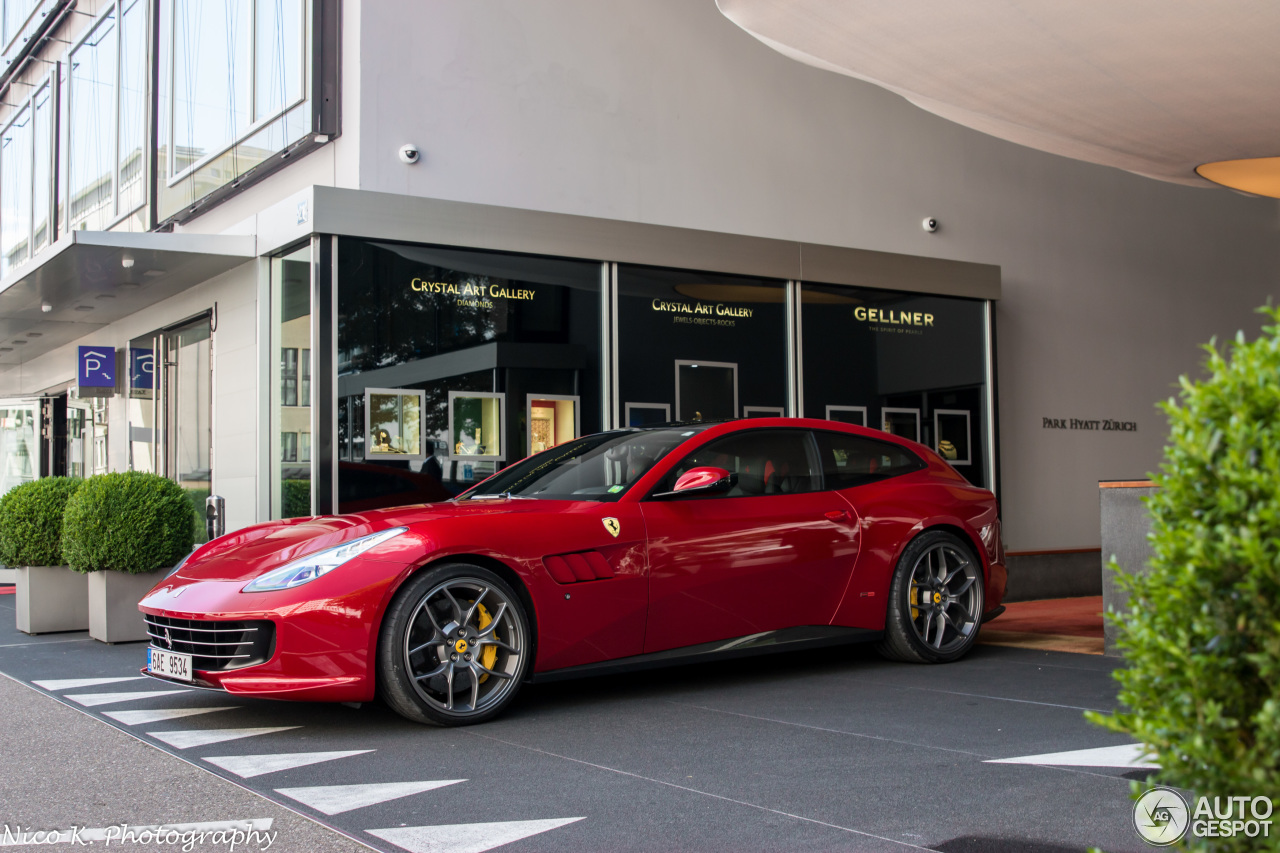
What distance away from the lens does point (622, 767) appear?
4.33 metres

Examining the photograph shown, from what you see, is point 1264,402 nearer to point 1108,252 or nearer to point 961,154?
point 961,154

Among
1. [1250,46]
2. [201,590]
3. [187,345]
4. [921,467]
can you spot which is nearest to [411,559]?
[201,590]

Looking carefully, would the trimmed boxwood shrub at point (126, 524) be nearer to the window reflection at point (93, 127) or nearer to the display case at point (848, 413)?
→ the display case at point (848, 413)

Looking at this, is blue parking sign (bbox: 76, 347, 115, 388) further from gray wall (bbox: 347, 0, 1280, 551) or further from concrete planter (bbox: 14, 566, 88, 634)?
gray wall (bbox: 347, 0, 1280, 551)

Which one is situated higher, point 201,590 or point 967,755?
point 201,590

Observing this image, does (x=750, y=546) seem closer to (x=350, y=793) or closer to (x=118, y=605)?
(x=350, y=793)

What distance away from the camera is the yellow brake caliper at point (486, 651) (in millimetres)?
5180

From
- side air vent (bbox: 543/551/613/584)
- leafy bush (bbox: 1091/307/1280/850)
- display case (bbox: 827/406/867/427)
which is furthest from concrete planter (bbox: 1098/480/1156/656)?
leafy bush (bbox: 1091/307/1280/850)

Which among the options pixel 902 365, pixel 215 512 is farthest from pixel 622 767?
pixel 902 365

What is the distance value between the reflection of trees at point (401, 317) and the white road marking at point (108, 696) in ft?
10.8

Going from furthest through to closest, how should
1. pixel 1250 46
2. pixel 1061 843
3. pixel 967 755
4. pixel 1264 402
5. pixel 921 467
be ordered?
1. pixel 1250 46
2. pixel 921 467
3. pixel 967 755
4. pixel 1061 843
5. pixel 1264 402

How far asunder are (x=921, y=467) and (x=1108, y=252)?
844cm

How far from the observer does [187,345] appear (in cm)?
1237

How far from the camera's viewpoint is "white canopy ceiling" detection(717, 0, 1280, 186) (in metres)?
7.78
